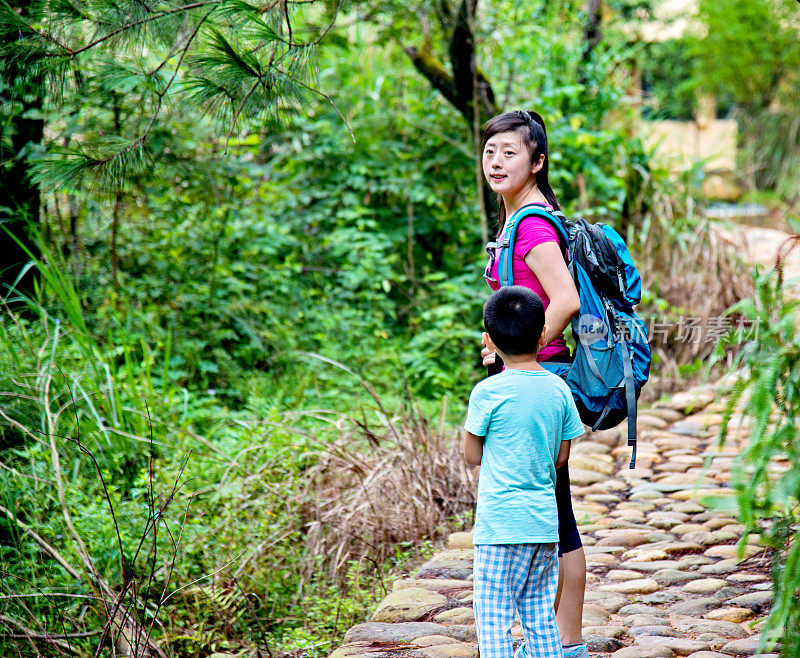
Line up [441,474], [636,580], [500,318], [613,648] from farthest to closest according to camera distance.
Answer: [441,474], [636,580], [613,648], [500,318]

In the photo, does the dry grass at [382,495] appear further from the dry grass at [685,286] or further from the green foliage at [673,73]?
the green foliage at [673,73]

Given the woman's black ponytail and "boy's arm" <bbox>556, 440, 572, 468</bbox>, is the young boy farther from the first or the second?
the woman's black ponytail

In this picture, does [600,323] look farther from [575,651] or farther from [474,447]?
[575,651]

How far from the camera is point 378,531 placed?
3.87 meters

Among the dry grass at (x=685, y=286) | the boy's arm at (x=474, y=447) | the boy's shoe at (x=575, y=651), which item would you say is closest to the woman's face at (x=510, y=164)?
the boy's arm at (x=474, y=447)

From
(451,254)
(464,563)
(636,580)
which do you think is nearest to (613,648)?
(636,580)

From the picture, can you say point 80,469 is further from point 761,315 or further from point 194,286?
point 761,315

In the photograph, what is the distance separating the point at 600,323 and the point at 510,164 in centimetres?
56

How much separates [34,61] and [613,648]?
→ 2.93m

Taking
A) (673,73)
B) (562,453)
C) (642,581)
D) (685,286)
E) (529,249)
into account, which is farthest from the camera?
(673,73)

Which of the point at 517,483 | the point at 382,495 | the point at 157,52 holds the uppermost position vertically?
the point at 157,52

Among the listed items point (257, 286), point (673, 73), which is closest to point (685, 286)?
point (257, 286)

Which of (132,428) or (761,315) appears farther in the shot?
(132,428)

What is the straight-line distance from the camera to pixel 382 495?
4.11m
